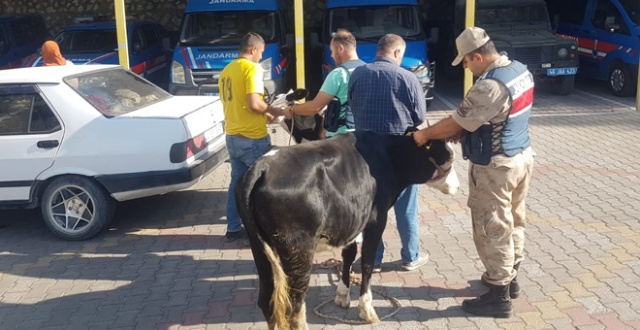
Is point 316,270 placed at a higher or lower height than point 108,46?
lower

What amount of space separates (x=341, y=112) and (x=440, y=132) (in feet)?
3.47

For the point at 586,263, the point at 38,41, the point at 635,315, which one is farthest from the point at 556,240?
the point at 38,41

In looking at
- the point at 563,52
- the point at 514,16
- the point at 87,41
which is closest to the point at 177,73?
the point at 87,41

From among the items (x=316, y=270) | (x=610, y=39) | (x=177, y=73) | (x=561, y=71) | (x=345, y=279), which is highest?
(x=610, y=39)

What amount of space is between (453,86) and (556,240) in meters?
10.3

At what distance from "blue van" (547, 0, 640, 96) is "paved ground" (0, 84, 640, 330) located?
570cm

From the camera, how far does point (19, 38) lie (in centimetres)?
1642

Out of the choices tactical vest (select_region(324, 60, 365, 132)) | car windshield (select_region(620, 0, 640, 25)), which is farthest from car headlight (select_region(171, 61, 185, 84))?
car windshield (select_region(620, 0, 640, 25))

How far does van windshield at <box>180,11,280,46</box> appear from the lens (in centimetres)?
1235

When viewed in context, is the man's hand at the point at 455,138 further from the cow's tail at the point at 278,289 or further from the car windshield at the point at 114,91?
the car windshield at the point at 114,91

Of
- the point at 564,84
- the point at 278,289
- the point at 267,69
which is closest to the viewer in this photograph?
the point at 278,289

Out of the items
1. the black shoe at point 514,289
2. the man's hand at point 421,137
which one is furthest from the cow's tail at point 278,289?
the black shoe at point 514,289

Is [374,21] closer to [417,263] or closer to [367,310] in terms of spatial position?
[417,263]

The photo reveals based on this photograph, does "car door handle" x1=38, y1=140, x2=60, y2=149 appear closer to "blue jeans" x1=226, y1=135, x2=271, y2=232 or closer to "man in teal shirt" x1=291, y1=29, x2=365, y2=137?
"blue jeans" x1=226, y1=135, x2=271, y2=232
